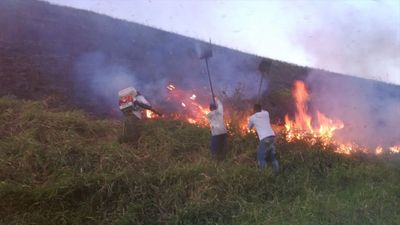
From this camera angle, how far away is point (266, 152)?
9.16 metres

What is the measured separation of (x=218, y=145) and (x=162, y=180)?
6.20 feet

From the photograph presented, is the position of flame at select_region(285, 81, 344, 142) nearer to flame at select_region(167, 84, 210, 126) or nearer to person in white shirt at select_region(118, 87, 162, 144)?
flame at select_region(167, 84, 210, 126)

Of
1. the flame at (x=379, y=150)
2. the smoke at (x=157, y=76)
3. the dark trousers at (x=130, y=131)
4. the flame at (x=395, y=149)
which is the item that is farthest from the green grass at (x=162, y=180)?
the flame at (x=395, y=149)

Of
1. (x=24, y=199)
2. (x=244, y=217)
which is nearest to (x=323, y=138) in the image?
(x=244, y=217)

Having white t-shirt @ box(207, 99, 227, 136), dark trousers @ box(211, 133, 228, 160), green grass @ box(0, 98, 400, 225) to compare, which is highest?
white t-shirt @ box(207, 99, 227, 136)

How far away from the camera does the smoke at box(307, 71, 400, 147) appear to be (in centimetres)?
1341

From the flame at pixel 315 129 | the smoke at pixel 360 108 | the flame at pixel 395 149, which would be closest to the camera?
the flame at pixel 315 129

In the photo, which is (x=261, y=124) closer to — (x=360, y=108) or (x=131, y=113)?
(x=131, y=113)

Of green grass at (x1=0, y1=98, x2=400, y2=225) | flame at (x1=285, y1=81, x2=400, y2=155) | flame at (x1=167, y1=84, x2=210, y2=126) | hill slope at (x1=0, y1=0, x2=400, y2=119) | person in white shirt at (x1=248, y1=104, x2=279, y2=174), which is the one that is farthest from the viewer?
hill slope at (x1=0, y1=0, x2=400, y2=119)

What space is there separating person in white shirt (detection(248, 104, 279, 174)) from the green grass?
322mm

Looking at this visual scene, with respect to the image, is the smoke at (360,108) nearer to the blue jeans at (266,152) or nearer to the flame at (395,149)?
the flame at (395,149)

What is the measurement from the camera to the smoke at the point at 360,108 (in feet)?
44.0

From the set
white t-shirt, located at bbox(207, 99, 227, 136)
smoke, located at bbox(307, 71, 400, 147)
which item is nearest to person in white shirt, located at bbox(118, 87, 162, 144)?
white t-shirt, located at bbox(207, 99, 227, 136)

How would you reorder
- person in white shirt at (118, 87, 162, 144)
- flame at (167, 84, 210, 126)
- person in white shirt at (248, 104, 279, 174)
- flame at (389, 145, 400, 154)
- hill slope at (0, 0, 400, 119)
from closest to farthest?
person in white shirt at (248, 104, 279, 174)
person in white shirt at (118, 87, 162, 144)
flame at (167, 84, 210, 126)
hill slope at (0, 0, 400, 119)
flame at (389, 145, 400, 154)
